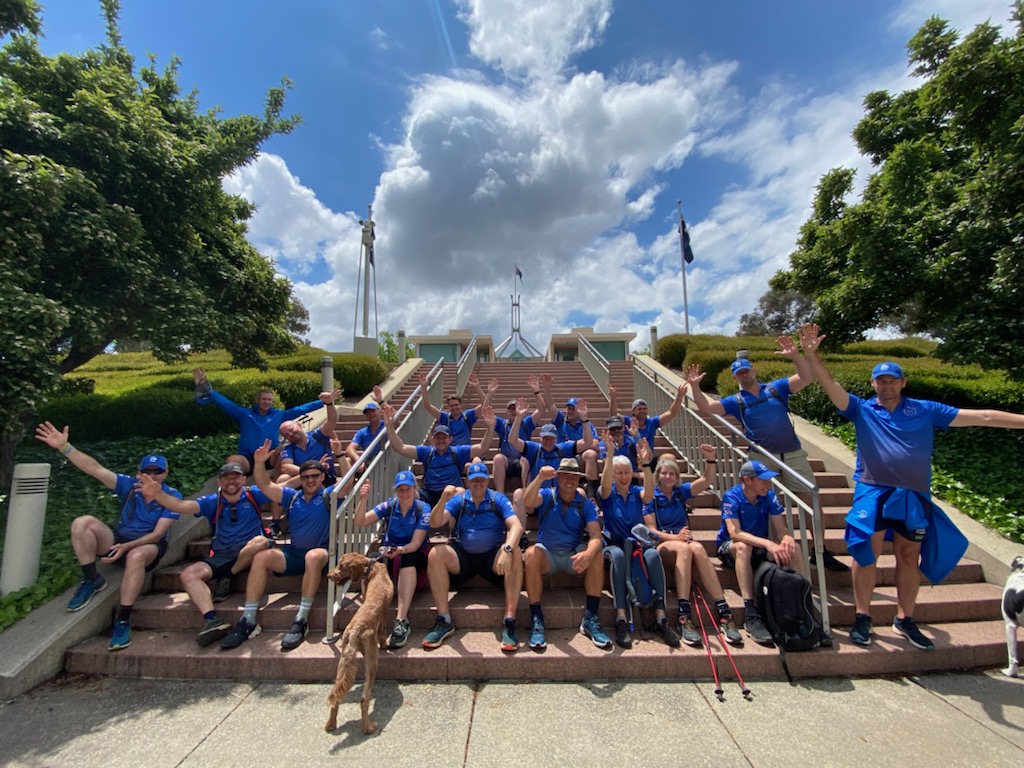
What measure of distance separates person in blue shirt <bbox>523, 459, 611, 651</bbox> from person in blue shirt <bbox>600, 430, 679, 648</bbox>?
142mm

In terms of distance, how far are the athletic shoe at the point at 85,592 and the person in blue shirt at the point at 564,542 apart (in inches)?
133

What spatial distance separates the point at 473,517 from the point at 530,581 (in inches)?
27.0

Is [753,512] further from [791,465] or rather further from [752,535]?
[791,465]

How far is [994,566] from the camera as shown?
161 inches

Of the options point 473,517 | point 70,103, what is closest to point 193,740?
point 473,517

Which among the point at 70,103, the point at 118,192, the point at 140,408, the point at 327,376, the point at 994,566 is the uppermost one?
the point at 70,103

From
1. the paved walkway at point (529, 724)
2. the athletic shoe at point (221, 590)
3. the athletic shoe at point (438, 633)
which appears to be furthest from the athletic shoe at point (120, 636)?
the athletic shoe at point (438, 633)

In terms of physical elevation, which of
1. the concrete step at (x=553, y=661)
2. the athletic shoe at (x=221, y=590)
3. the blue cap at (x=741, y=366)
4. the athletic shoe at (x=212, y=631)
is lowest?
the concrete step at (x=553, y=661)

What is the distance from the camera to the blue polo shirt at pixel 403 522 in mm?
3812

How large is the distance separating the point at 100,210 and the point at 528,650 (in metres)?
5.75

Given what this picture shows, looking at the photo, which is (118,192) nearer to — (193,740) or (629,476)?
(193,740)

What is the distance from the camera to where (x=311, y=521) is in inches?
155

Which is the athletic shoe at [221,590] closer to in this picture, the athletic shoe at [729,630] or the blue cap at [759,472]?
the athletic shoe at [729,630]

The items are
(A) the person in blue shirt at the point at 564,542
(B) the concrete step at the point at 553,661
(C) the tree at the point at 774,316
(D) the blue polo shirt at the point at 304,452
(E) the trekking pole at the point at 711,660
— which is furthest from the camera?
(C) the tree at the point at 774,316
